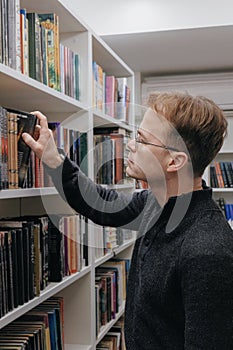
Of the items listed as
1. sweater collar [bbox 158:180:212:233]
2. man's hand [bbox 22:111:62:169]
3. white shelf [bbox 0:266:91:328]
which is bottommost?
white shelf [bbox 0:266:91:328]

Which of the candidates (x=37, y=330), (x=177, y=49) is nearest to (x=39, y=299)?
(x=37, y=330)

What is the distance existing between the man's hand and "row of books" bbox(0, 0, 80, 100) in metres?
0.17

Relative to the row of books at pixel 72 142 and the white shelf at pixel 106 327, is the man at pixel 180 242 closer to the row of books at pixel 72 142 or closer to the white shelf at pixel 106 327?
the row of books at pixel 72 142

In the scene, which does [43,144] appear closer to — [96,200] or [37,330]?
[96,200]

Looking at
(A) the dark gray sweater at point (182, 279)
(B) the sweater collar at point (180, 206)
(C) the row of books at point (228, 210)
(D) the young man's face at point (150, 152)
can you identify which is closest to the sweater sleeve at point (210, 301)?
(A) the dark gray sweater at point (182, 279)

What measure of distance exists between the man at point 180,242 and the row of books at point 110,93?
0.75 metres

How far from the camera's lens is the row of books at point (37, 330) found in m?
1.43

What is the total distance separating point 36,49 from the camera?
1.48m

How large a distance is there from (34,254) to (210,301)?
652 millimetres

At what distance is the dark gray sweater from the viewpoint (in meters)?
0.96

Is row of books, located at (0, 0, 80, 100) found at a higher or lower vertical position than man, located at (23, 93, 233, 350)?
higher

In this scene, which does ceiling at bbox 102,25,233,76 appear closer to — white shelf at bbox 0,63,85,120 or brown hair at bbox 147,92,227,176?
white shelf at bbox 0,63,85,120

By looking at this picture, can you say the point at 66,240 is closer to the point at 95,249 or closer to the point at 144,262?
the point at 95,249

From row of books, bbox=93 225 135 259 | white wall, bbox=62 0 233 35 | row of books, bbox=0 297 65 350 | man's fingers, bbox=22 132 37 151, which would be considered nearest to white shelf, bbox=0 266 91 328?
row of books, bbox=0 297 65 350
